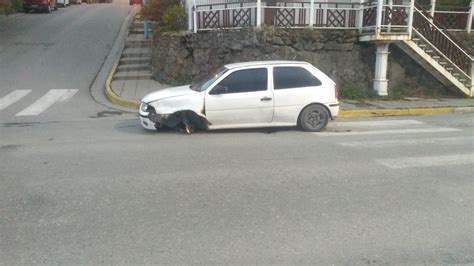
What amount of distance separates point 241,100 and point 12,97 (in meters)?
8.36

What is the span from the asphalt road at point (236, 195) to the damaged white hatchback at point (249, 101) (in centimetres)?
31

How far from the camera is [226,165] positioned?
646 centimetres

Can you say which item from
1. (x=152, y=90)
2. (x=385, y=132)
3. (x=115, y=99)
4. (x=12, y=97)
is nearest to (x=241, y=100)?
(x=385, y=132)

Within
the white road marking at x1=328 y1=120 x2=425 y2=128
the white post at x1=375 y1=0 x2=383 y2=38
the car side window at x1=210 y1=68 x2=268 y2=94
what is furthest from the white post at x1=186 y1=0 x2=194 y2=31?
the white road marking at x1=328 y1=120 x2=425 y2=128

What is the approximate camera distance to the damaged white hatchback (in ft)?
28.1

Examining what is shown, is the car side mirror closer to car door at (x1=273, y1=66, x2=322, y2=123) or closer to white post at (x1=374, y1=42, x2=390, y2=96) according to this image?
car door at (x1=273, y1=66, x2=322, y2=123)

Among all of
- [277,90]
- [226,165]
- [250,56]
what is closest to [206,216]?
[226,165]

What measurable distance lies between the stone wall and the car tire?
458 cm

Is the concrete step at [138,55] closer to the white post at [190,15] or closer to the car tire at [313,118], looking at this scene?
the white post at [190,15]

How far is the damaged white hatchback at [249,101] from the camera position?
8.57 metres

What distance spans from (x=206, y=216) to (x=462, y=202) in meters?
3.01

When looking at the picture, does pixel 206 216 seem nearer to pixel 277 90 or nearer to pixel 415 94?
pixel 277 90

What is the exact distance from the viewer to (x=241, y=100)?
8.72m

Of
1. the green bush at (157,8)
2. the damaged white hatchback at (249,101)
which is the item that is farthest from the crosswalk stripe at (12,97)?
the green bush at (157,8)
